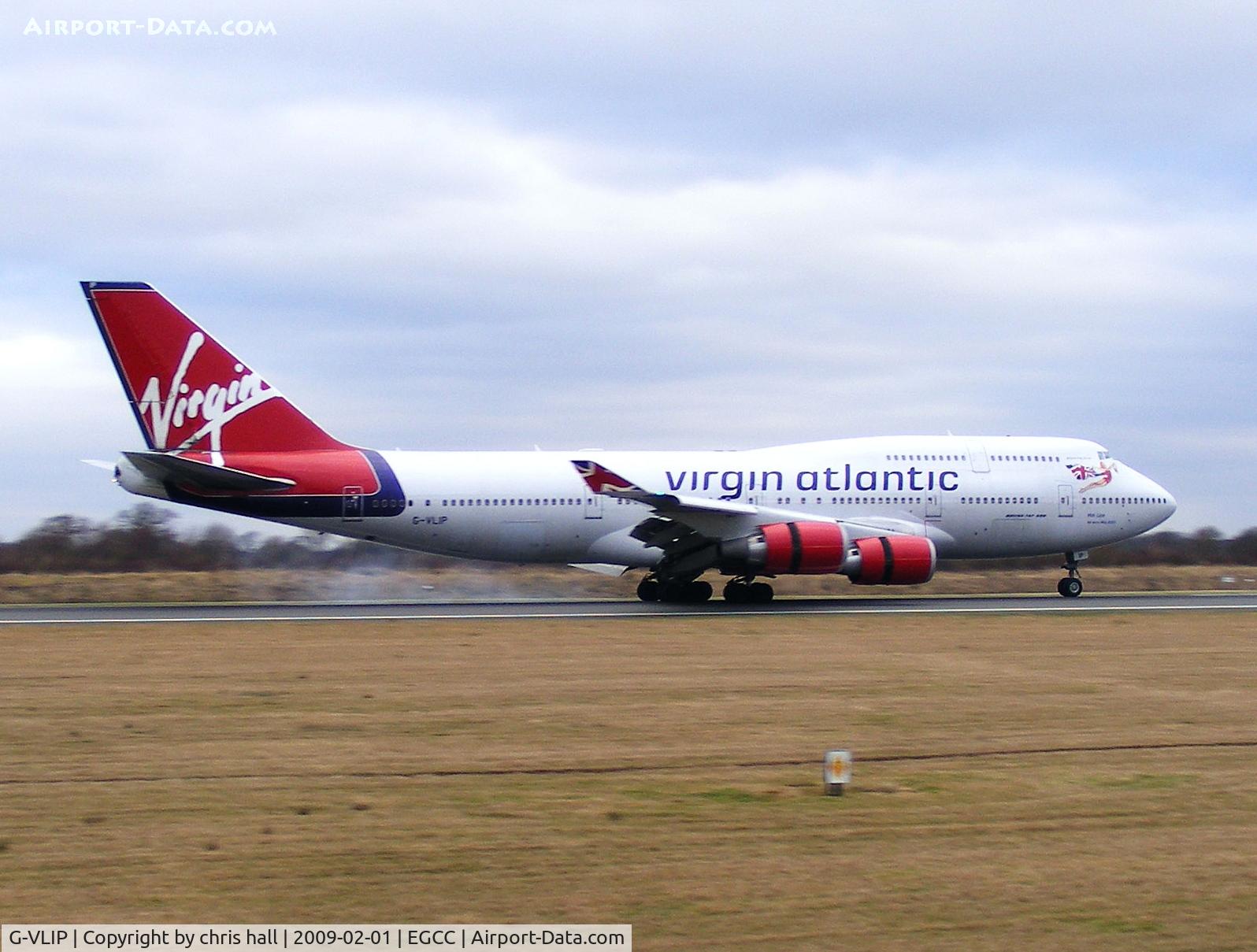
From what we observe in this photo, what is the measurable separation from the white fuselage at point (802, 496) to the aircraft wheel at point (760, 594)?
64.3 inches

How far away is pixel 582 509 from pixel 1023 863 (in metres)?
20.8

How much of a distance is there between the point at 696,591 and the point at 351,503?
7.80 metres

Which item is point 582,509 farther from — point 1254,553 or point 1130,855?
point 1254,553

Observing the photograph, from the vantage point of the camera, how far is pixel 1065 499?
98.8 ft

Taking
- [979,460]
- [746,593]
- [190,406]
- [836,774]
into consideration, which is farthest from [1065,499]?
[836,774]

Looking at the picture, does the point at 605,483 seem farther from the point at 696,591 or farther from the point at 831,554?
the point at 831,554

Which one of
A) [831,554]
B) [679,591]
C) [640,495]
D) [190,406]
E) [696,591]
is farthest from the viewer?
[696,591]

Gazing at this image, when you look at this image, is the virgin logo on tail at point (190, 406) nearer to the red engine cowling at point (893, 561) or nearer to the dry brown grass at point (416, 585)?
the dry brown grass at point (416, 585)

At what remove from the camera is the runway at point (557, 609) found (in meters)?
24.3

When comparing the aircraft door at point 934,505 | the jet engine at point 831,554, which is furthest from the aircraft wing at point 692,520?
the aircraft door at point 934,505

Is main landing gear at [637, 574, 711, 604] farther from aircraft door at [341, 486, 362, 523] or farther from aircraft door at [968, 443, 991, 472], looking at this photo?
aircraft door at [968, 443, 991, 472]

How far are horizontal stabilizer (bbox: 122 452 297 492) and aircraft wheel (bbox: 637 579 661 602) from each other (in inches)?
318

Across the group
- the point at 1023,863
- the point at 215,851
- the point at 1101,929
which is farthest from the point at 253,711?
the point at 1101,929

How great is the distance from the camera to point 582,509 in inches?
1105
